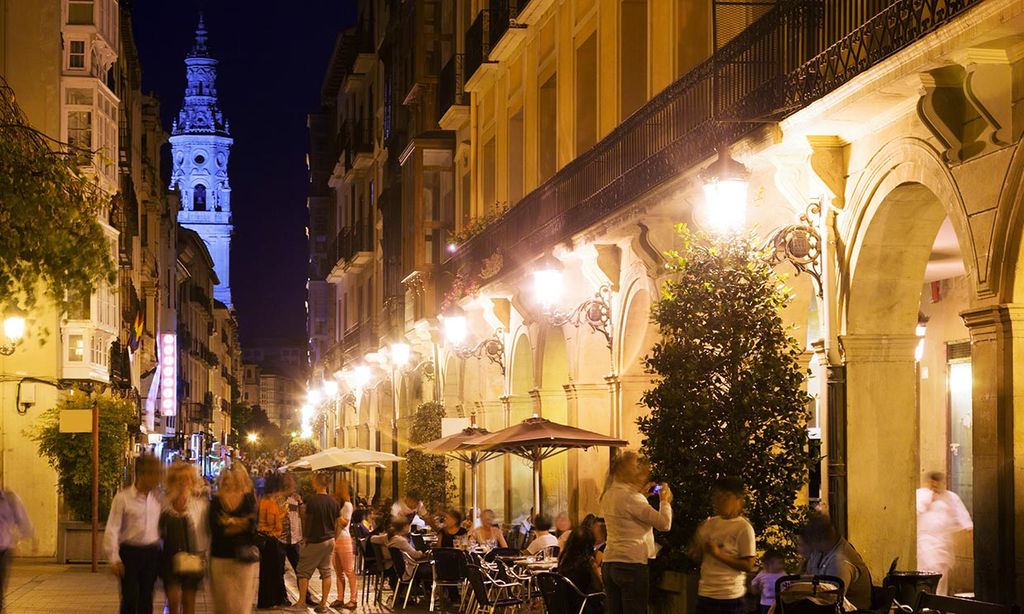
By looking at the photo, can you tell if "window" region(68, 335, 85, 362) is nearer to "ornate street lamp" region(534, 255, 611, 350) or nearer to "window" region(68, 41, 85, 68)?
"window" region(68, 41, 85, 68)

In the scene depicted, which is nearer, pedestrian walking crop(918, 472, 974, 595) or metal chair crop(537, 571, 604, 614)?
metal chair crop(537, 571, 604, 614)

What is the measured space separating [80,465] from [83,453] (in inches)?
9.4

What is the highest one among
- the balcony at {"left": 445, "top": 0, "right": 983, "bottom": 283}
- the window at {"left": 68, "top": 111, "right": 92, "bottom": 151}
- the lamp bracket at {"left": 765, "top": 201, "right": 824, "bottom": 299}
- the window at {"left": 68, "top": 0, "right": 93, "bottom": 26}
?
the window at {"left": 68, "top": 0, "right": 93, "bottom": 26}

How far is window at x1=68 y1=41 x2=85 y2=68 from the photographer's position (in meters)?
37.0

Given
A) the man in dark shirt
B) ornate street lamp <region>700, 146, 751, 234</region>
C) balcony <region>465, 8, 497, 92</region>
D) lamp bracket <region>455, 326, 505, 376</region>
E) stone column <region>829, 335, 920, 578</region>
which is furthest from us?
balcony <region>465, 8, 497, 92</region>

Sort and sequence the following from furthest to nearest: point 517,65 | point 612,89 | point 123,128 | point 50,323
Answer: point 123,128 → point 50,323 → point 517,65 → point 612,89

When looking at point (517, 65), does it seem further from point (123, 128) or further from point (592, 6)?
point (123, 128)

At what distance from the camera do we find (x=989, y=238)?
11500 mm

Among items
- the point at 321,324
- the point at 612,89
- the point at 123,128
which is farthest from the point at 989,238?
the point at 321,324

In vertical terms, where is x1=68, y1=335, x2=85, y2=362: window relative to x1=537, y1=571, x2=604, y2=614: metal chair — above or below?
above

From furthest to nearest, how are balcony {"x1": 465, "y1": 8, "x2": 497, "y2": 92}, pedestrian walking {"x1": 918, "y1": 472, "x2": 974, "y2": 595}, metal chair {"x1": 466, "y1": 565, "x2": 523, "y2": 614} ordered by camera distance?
balcony {"x1": 465, "y1": 8, "x2": 497, "y2": 92} < metal chair {"x1": 466, "y1": 565, "x2": 523, "y2": 614} < pedestrian walking {"x1": 918, "y1": 472, "x2": 974, "y2": 595}

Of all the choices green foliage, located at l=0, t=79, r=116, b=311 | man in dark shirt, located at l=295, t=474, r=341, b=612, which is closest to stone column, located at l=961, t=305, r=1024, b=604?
green foliage, located at l=0, t=79, r=116, b=311

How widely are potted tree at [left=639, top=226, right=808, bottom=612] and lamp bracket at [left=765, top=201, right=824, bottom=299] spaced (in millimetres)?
570

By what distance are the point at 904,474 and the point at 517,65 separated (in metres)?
16.4
